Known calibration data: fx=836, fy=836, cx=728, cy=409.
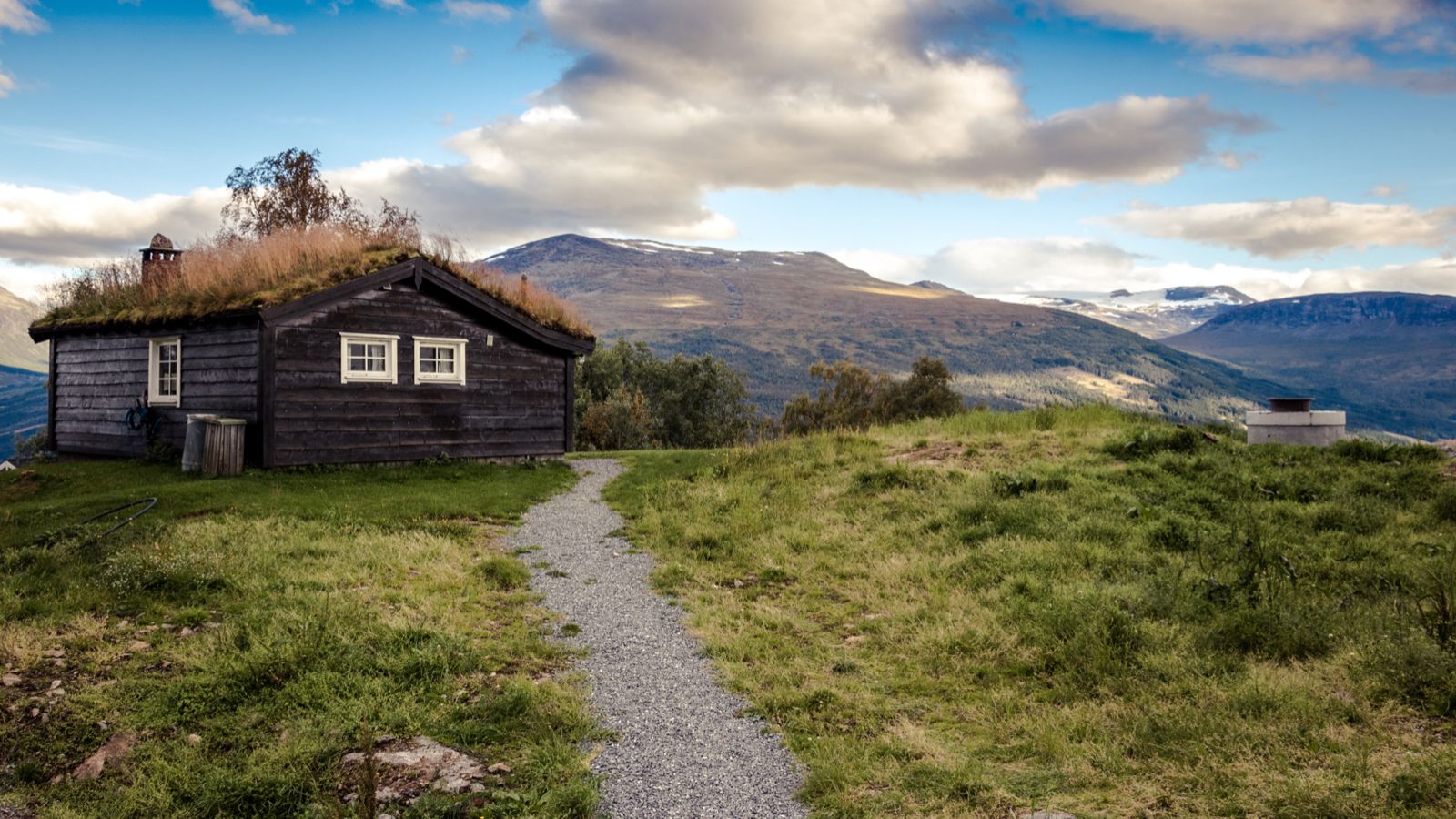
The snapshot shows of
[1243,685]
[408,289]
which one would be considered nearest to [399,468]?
[408,289]

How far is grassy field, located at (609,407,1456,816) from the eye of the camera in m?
6.83

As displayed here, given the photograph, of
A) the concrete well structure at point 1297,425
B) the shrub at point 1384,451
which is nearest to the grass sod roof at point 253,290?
the concrete well structure at point 1297,425

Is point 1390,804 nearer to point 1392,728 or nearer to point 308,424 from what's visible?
point 1392,728

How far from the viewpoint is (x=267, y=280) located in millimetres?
22359

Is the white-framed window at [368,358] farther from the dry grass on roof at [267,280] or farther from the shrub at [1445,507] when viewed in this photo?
the shrub at [1445,507]

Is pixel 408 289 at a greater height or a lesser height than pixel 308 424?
greater

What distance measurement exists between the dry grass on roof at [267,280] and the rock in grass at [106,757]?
49.2 feet

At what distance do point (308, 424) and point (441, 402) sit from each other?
3.67 metres

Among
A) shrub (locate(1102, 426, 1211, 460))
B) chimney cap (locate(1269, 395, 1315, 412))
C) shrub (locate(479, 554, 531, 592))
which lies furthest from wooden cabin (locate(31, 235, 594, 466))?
chimney cap (locate(1269, 395, 1315, 412))

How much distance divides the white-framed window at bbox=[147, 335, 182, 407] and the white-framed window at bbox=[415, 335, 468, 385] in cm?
697

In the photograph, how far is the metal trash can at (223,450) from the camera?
20234mm

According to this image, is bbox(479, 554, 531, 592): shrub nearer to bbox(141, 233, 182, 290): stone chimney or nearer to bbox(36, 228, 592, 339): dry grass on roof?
bbox(36, 228, 592, 339): dry grass on roof

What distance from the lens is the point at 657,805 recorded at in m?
6.68

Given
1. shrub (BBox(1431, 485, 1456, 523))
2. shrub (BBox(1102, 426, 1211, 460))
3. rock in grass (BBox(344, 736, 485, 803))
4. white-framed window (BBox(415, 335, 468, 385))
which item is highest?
white-framed window (BBox(415, 335, 468, 385))
